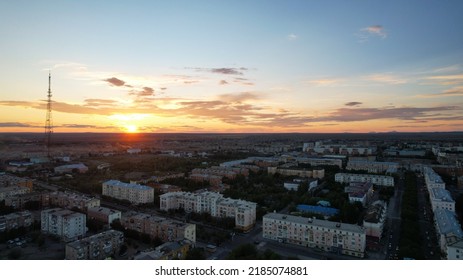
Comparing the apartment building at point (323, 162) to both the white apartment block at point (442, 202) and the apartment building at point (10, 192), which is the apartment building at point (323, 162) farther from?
the apartment building at point (10, 192)

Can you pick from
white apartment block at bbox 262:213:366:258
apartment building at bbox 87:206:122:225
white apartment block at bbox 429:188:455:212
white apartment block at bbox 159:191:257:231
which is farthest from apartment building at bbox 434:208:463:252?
apartment building at bbox 87:206:122:225

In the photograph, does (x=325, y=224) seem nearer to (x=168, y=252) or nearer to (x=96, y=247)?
(x=168, y=252)

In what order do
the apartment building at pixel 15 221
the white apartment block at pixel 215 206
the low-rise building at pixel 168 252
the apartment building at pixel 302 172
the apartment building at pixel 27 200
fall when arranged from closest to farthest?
the low-rise building at pixel 168 252, the apartment building at pixel 15 221, the white apartment block at pixel 215 206, the apartment building at pixel 27 200, the apartment building at pixel 302 172

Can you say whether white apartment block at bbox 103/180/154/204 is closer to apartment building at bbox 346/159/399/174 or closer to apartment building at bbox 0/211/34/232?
apartment building at bbox 0/211/34/232

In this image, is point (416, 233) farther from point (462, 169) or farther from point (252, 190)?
point (462, 169)

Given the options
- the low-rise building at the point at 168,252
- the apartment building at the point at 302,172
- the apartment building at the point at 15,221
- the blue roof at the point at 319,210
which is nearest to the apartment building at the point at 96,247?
the low-rise building at the point at 168,252

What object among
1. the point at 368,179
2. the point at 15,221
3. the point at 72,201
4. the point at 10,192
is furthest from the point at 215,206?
the point at 368,179

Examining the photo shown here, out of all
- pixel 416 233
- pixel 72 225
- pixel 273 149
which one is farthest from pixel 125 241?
pixel 273 149
